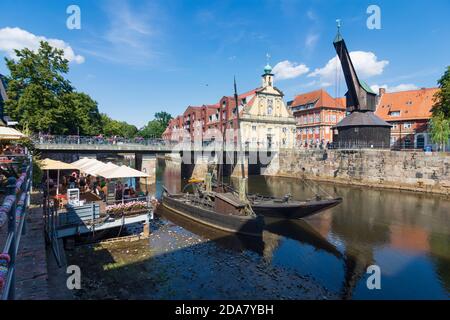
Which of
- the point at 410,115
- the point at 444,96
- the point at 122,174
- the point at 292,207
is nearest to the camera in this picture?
the point at 122,174

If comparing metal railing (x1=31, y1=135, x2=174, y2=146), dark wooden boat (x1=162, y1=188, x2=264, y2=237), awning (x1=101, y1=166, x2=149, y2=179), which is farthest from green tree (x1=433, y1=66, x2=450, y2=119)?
awning (x1=101, y1=166, x2=149, y2=179)

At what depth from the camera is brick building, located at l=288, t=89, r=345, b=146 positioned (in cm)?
6625

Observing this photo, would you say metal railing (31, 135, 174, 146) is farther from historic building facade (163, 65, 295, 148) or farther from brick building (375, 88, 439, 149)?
brick building (375, 88, 439, 149)

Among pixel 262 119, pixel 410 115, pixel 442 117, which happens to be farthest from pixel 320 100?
pixel 442 117

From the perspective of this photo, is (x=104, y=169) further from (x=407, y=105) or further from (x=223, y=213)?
(x=407, y=105)

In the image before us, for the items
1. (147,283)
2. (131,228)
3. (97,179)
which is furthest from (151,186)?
(147,283)

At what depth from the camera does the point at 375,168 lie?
3869 cm

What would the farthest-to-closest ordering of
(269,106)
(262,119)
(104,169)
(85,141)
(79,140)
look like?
(269,106), (262,119), (85,141), (79,140), (104,169)

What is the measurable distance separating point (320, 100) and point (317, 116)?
158 inches

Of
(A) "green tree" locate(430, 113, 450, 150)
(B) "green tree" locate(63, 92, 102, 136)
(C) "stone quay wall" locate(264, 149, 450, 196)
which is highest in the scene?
(B) "green tree" locate(63, 92, 102, 136)

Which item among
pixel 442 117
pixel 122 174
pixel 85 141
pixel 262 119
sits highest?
pixel 262 119

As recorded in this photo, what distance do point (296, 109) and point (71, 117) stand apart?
54433mm

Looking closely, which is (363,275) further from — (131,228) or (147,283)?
(131,228)

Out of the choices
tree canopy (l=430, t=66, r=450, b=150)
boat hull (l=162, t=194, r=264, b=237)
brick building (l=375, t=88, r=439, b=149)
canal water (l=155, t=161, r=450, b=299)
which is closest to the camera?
canal water (l=155, t=161, r=450, b=299)
